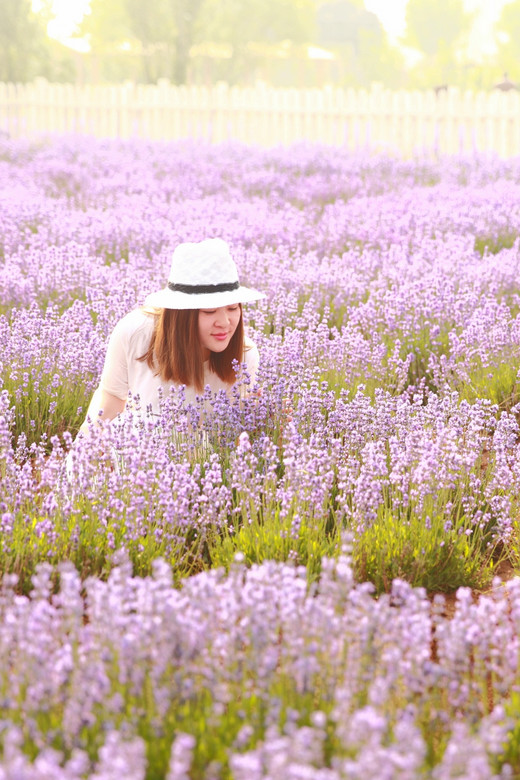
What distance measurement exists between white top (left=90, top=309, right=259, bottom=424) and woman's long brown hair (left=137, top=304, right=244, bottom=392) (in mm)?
34

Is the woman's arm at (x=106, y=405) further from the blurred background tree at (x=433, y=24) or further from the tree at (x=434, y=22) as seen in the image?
the tree at (x=434, y=22)

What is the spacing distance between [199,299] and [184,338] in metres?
0.22

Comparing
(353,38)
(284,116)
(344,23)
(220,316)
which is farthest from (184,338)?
(344,23)

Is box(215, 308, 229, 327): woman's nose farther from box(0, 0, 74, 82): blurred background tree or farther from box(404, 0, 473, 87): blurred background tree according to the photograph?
box(404, 0, 473, 87): blurred background tree

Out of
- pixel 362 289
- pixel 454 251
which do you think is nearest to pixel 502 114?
pixel 454 251

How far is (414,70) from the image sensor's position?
65.3 meters

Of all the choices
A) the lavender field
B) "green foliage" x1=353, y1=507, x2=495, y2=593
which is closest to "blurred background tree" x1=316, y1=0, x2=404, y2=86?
the lavender field

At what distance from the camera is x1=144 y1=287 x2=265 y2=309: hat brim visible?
3.66 metres

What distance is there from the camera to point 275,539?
10.1ft

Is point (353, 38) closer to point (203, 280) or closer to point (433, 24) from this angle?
point (433, 24)

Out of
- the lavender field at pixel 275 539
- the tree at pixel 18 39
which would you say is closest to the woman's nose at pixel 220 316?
the lavender field at pixel 275 539

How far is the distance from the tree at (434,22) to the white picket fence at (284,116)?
57580 mm

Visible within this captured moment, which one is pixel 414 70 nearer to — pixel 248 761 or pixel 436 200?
pixel 436 200

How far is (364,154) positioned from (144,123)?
7474 millimetres
